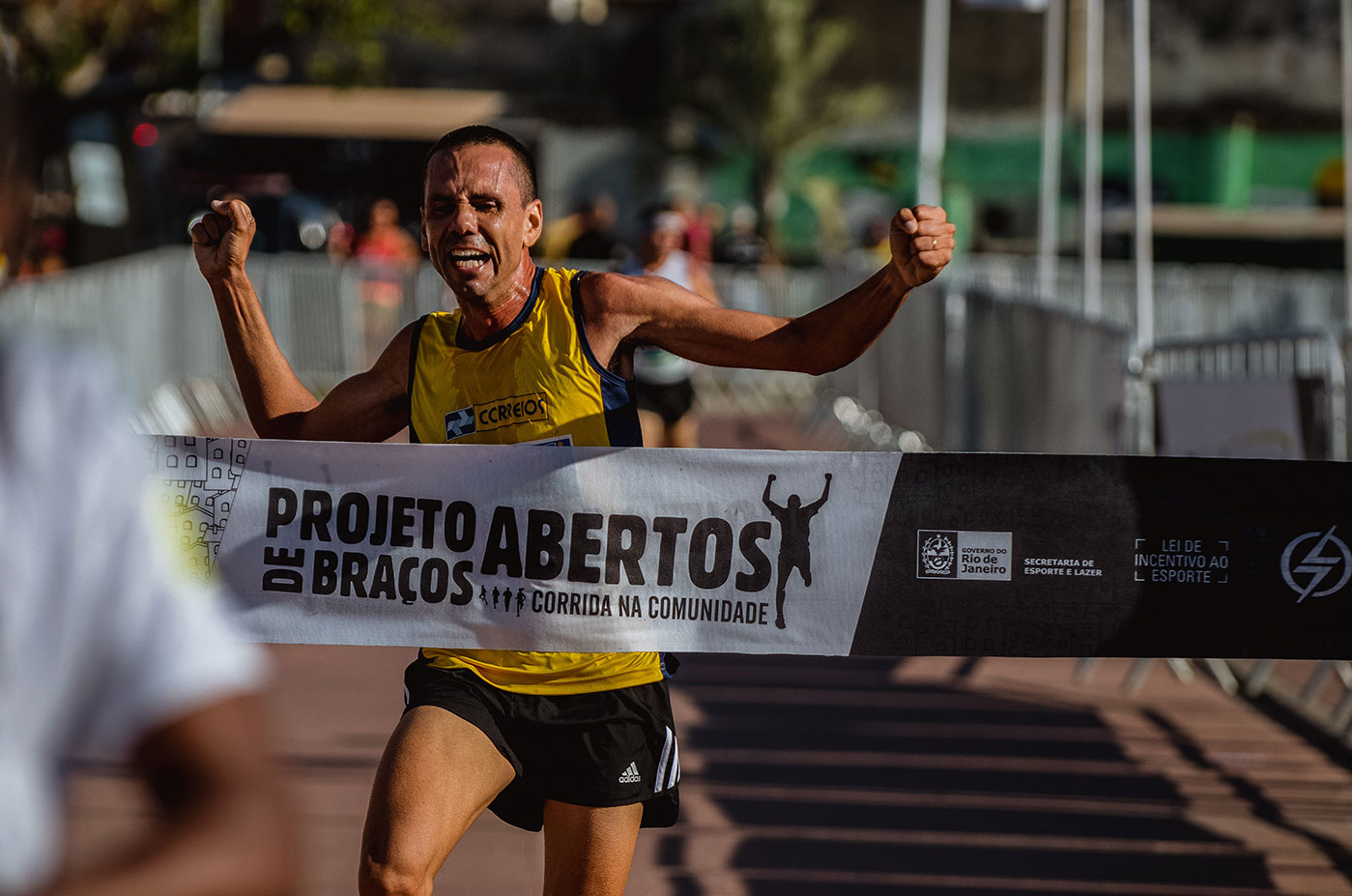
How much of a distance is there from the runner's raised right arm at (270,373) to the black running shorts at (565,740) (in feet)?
2.06

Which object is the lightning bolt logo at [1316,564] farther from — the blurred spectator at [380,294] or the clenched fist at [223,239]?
the blurred spectator at [380,294]

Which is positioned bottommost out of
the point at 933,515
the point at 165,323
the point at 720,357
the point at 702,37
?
the point at 933,515

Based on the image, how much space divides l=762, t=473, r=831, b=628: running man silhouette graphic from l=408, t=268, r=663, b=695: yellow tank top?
0.36m

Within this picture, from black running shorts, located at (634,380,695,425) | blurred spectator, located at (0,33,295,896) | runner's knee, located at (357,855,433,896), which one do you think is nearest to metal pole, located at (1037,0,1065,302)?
black running shorts, located at (634,380,695,425)

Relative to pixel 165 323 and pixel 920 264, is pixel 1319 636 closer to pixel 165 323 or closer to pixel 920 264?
pixel 920 264

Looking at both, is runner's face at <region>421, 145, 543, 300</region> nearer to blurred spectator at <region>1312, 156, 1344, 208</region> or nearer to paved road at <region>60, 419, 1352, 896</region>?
paved road at <region>60, 419, 1352, 896</region>

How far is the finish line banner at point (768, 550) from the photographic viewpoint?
381 cm

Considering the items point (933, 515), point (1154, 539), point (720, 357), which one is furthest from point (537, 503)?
point (1154, 539)

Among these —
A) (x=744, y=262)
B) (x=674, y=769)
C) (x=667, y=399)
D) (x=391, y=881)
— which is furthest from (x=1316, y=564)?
(x=744, y=262)

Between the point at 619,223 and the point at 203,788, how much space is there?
101 feet

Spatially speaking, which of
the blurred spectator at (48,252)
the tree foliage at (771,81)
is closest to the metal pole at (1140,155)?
the blurred spectator at (48,252)

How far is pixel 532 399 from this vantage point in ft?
12.2

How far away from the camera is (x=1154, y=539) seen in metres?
3.88

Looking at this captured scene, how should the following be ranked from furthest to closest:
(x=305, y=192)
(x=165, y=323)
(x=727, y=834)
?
(x=305, y=192)
(x=165, y=323)
(x=727, y=834)
